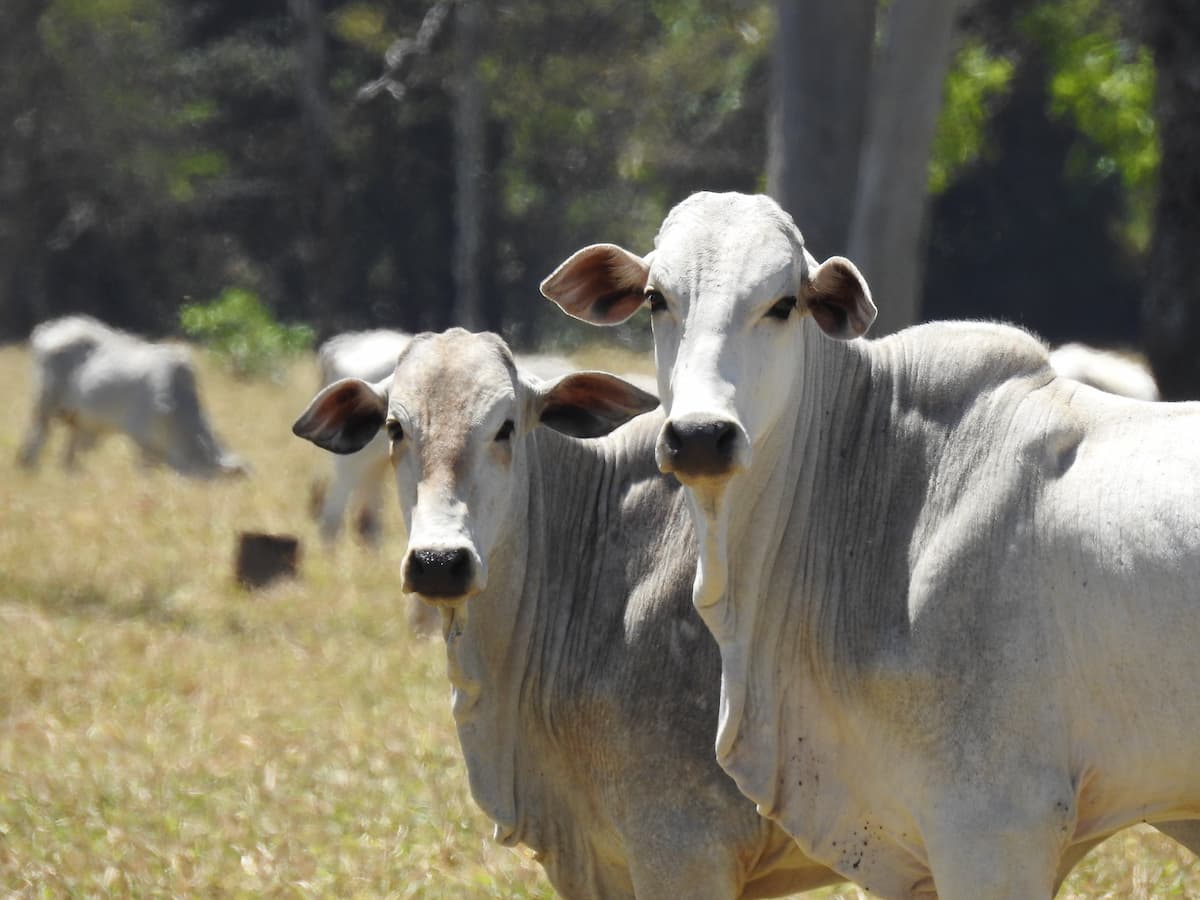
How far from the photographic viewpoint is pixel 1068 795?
3512 mm

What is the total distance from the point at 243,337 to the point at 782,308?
20720mm

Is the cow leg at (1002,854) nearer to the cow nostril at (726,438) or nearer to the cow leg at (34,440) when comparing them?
the cow nostril at (726,438)

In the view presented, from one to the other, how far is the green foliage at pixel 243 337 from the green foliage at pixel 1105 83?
10.4 meters

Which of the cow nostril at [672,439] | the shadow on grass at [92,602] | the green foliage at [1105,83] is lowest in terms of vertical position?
the shadow on grass at [92,602]

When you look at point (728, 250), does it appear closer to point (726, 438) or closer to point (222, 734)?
point (726, 438)

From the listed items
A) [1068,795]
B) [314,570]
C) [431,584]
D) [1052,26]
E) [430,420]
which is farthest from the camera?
[1052,26]

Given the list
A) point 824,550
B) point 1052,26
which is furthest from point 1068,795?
point 1052,26

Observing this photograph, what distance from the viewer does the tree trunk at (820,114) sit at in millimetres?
11258

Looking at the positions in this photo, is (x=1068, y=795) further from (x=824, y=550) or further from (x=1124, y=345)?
(x=1124, y=345)

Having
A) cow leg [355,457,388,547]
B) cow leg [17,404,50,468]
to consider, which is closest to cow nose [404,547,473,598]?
cow leg [355,457,388,547]

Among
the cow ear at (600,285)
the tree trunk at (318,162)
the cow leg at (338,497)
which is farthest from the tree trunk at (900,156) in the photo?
the tree trunk at (318,162)

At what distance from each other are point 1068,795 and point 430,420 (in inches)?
67.0

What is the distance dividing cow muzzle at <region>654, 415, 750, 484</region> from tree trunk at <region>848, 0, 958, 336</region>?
7.72 metres

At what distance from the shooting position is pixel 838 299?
3.78m
